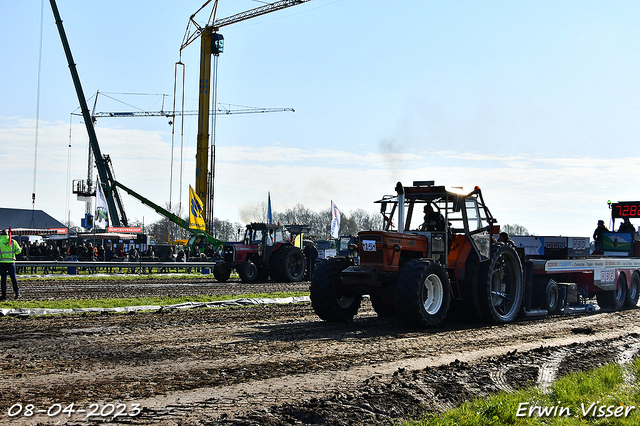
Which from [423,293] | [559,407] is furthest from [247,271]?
[559,407]

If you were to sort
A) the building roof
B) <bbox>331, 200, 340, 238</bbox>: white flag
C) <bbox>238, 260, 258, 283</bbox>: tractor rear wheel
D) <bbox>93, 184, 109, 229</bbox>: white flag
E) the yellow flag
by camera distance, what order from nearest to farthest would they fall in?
<bbox>238, 260, 258, 283</bbox>: tractor rear wheel
the yellow flag
<bbox>331, 200, 340, 238</bbox>: white flag
<bbox>93, 184, 109, 229</bbox>: white flag
the building roof

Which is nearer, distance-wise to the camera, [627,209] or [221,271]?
[627,209]

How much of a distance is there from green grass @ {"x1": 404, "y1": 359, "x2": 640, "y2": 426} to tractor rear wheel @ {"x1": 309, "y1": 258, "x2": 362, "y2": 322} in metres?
5.09

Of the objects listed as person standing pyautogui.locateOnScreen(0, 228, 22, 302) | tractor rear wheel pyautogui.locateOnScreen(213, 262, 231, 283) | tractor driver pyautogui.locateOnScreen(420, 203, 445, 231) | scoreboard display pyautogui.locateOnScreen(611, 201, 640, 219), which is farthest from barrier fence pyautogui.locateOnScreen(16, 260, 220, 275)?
tractor driver pyautogui.locateOnScreen(420, 203, 445, 231)

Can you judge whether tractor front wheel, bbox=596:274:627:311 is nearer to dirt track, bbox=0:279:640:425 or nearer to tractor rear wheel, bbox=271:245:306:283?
dirt track, bbox=0:279:640:425

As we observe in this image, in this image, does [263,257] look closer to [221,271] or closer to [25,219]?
[221,271]

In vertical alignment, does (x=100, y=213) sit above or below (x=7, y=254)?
above

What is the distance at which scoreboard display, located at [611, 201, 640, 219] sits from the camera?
17797 millimetres

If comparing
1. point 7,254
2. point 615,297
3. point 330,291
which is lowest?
point 615,297

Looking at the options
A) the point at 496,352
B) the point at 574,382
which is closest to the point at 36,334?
the point at 496,352

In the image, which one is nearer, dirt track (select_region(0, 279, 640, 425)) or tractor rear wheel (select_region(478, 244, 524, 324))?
dirt track (select_region(0, 279, 640, 425))

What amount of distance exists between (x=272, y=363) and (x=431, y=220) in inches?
212

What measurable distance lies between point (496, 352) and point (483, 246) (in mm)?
3424

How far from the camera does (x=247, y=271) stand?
957 inches
